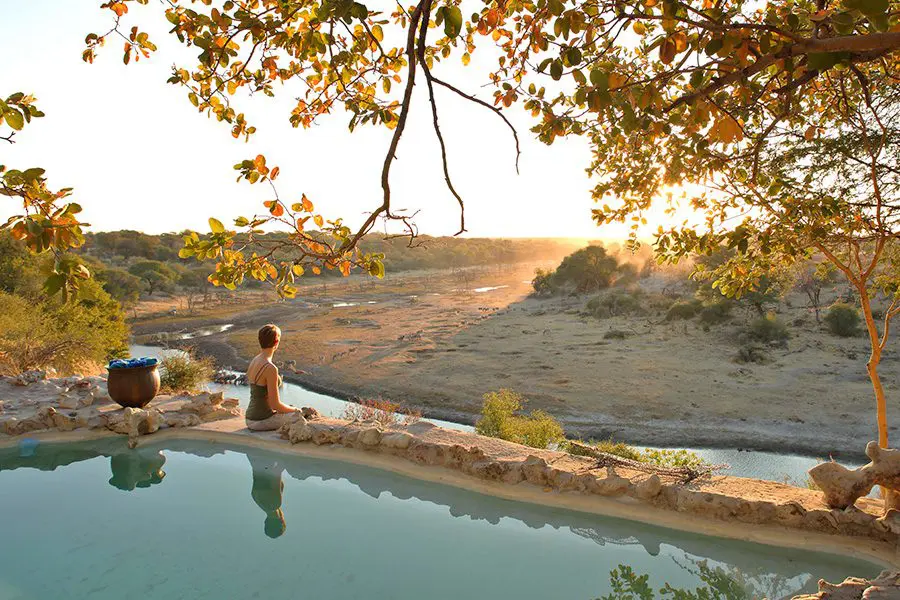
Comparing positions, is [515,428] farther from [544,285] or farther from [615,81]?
[544,285]

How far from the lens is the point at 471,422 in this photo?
11508mm

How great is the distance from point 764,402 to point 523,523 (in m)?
10.2

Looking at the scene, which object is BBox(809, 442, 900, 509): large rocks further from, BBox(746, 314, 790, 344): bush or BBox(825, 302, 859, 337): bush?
BBox(825, 302, 859, 337): bush

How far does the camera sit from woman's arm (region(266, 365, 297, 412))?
19.2 ft

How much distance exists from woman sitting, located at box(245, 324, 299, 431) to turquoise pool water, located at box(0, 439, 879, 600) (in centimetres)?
82

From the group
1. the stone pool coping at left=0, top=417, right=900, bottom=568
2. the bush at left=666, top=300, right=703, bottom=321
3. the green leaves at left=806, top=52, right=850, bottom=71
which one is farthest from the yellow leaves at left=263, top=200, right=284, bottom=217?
the bush at left=666, top=300, right=703, bottom=321

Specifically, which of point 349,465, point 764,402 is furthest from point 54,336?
point 764,402

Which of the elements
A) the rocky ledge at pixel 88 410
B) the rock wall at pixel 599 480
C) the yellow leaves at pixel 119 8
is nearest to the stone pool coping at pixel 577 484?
the rock wall at pixel 599 480

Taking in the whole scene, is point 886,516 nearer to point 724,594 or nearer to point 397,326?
point 724,594

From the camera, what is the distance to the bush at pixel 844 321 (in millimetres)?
16562

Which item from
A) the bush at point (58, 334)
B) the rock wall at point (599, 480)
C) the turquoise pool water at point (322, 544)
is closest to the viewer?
the turquoise pool water at point (322, 544)

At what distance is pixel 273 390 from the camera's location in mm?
6051

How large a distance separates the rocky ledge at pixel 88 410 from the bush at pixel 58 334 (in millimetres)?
2689

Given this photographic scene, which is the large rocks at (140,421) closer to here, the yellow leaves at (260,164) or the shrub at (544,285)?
the yellow leaves at (260,164)
